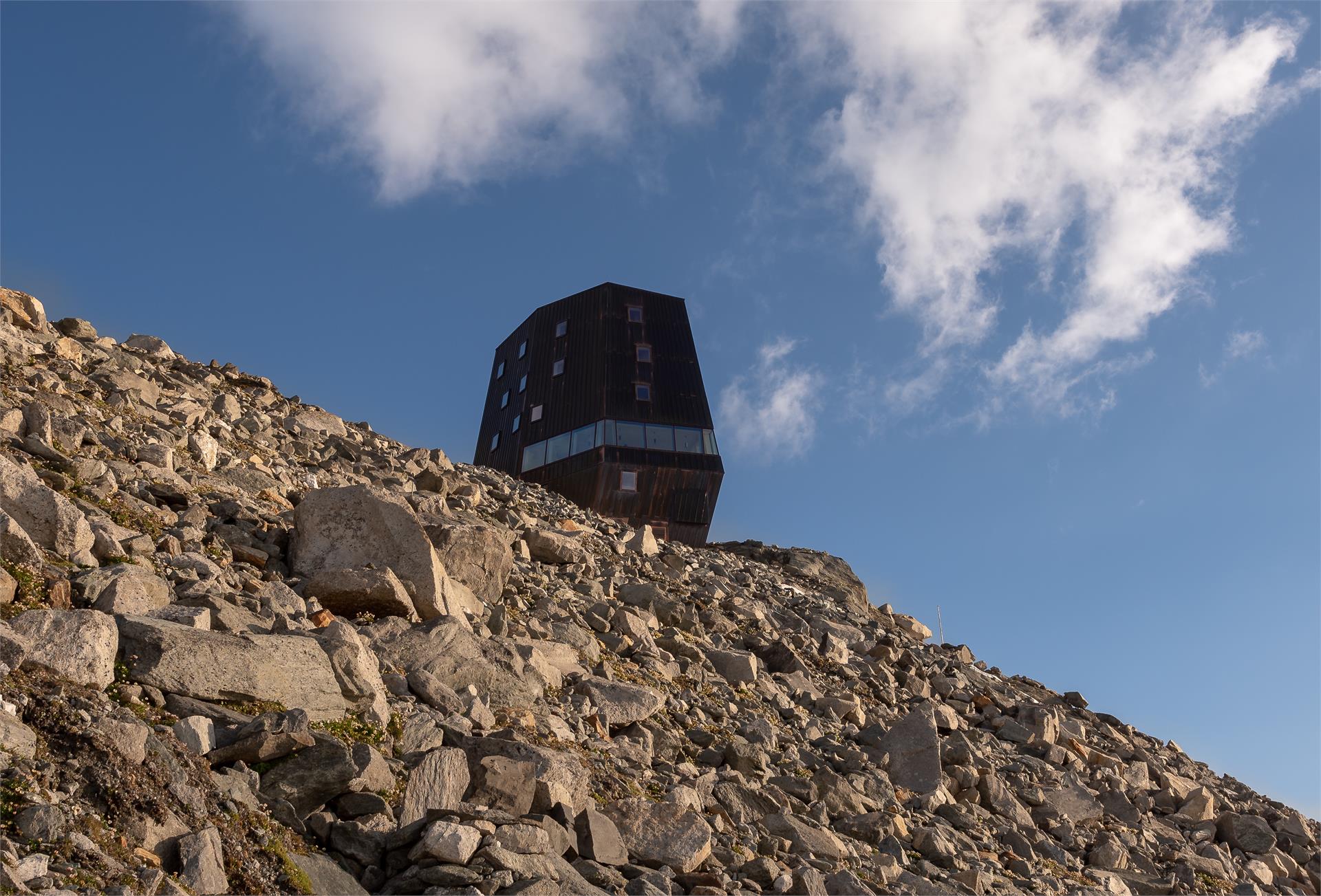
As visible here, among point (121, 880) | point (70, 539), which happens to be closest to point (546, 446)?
point (70, 539)

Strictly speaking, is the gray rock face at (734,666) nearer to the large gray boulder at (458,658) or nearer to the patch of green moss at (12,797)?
the large gray boulder at (458,658)

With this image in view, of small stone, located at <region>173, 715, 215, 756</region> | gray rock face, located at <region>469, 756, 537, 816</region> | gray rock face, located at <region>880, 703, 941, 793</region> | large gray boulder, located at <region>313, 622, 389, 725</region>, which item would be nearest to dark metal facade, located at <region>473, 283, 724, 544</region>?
gray rock face, located at <region>880, 703, 941, 793</region>

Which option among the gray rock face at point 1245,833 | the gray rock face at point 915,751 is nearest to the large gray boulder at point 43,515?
the gray rock face at point 915,751

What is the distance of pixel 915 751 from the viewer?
2112 cm

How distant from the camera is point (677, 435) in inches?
1816

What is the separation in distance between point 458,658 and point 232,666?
425 cm

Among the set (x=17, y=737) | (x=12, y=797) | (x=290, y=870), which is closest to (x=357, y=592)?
(x=290, y=870)

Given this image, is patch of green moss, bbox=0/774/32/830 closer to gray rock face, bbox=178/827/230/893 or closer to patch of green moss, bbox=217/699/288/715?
gray rock face, bbox=178/827/230/893

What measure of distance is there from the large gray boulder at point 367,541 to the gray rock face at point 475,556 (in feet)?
6.51

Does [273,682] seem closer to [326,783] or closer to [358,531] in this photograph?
[326,783]

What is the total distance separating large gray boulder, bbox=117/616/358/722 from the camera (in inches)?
450

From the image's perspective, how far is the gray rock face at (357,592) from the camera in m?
16.1

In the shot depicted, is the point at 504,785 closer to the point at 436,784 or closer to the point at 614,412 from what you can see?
the point at 436,784

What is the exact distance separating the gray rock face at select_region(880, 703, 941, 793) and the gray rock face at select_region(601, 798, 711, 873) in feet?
26.8
